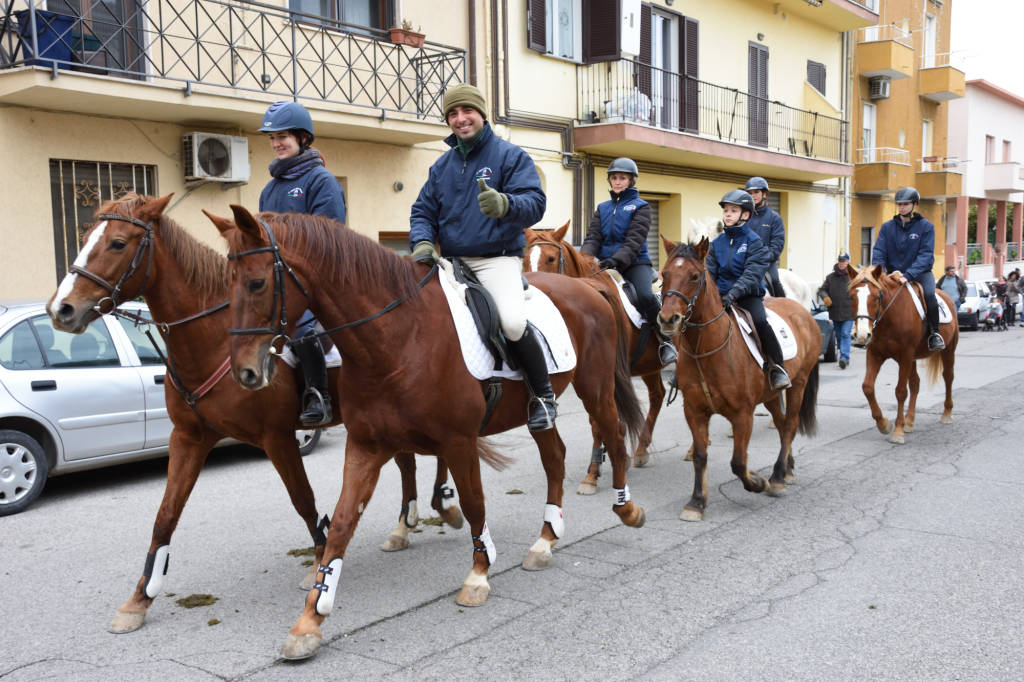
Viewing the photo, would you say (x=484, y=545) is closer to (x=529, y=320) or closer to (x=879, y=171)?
(x=529, y=320)

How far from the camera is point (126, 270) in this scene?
429 cm

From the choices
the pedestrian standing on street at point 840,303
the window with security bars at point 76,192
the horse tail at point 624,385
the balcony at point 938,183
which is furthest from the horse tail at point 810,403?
the balcony at point 938,183

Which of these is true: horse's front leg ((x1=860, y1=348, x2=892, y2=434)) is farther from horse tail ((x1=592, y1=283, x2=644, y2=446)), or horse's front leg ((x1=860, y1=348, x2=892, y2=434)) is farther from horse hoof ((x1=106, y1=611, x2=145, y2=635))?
horse hoof ((x1=106, y1=611, x2=145, y2=635))

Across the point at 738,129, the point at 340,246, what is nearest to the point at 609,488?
the point at 340,246

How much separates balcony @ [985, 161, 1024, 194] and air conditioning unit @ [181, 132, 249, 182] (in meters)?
36.2

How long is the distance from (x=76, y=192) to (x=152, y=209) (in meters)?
7.45

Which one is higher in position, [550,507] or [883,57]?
[883,57]

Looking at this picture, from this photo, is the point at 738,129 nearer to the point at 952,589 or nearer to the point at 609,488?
the point at 609,488

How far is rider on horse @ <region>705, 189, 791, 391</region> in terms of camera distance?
6898 mm

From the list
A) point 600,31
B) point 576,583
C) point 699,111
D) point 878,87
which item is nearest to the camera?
point 576,583

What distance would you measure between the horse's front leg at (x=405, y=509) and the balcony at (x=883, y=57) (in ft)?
85.1

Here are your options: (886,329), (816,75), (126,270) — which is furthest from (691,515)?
(816,75)

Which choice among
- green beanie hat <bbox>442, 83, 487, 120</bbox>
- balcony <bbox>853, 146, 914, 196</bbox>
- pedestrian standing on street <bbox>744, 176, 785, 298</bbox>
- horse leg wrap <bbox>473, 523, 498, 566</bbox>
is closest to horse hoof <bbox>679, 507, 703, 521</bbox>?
horse leg wrap <bbox>473, 523, 498, 566</bbox>

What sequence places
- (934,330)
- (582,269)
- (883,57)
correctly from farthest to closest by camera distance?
(883,57), (934,330), (582,269)
